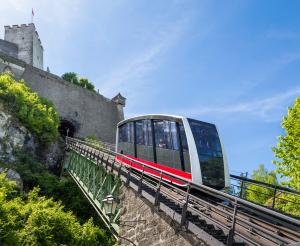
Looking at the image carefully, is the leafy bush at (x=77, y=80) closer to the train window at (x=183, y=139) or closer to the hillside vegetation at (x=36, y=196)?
the hillside vegetation at (x=36, y=196)

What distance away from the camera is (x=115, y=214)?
11.3m

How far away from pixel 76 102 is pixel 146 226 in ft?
89.8

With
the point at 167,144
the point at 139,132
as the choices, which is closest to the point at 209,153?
the point at 167,144

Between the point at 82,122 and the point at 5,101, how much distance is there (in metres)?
13.4

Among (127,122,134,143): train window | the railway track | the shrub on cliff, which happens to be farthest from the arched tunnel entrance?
the railway track

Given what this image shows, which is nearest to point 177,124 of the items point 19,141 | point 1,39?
point 19,141

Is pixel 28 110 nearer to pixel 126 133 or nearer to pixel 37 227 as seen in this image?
pixel 126 133

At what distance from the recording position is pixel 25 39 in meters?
42.4

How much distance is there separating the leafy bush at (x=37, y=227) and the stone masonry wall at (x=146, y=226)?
3.92 meters

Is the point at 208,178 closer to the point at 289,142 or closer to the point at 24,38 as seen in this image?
the point at 289,142

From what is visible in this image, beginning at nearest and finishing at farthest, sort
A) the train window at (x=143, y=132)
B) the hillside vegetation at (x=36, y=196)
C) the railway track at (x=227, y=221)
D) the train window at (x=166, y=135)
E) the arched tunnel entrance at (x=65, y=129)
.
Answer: the railway track at (x=227, y=221) < the train window at (x=166, y=135) < the hillside vegetation at (x=36, y=196) < the train window at (x=143, y=132) < the arched tunnel entrance at (x=65, y=129)

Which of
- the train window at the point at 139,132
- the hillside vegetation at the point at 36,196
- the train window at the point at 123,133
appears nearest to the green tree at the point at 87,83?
the hillside vegetation at the point at 36,196

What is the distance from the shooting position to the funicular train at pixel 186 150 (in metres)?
11.2

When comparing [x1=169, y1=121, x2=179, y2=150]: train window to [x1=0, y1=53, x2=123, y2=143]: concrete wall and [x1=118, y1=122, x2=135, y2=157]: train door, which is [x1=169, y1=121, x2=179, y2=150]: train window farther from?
[x1=0, y1=53, x2=123, y2=143]: concrete wall
